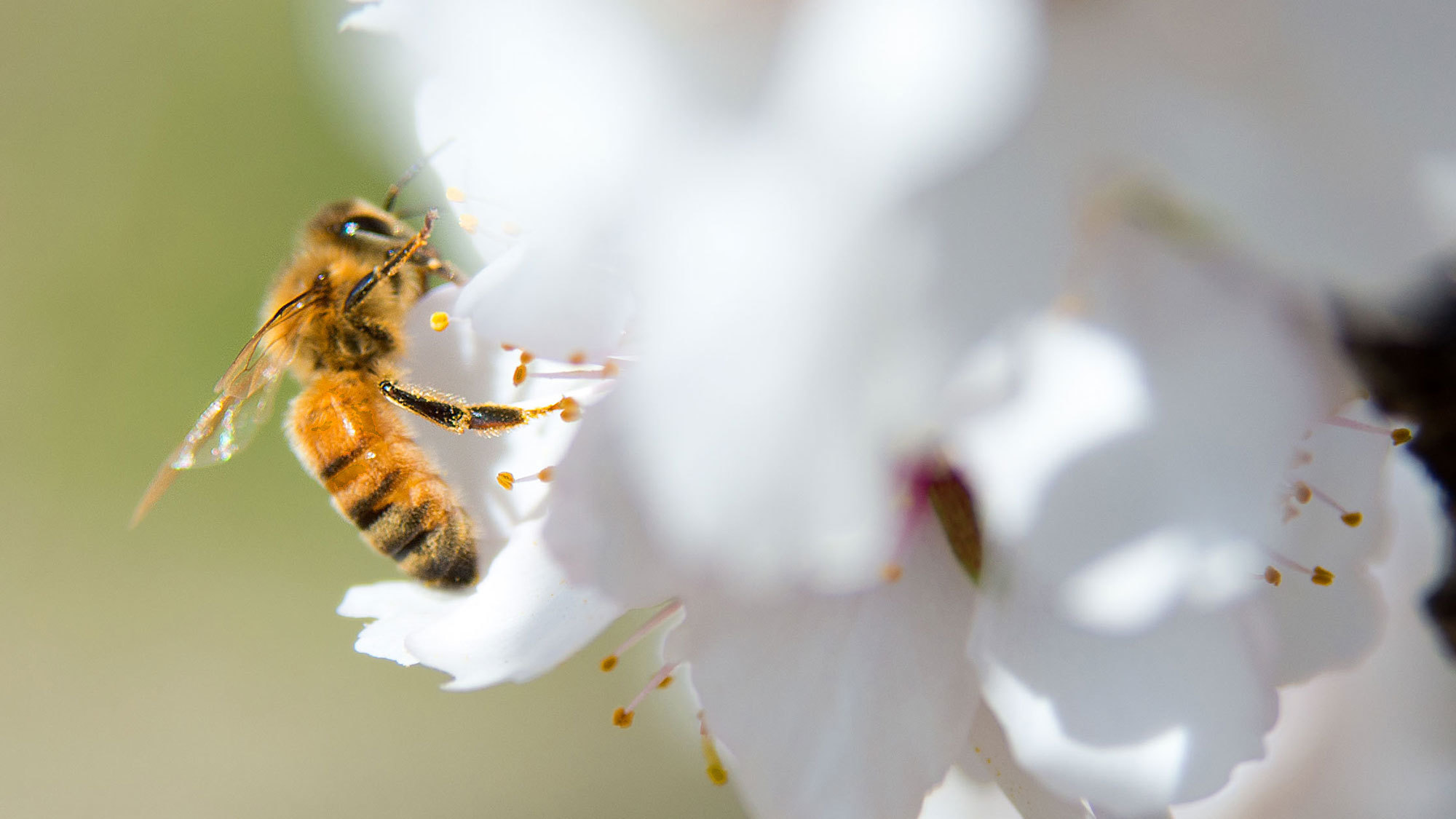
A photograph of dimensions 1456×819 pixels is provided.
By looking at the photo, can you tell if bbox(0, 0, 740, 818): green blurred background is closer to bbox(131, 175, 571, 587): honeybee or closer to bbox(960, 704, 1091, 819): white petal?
bbox(131, 175, 571, 587): honeybee

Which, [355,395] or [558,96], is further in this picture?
[355,395]

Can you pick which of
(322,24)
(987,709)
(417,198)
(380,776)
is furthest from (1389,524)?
(322,24)

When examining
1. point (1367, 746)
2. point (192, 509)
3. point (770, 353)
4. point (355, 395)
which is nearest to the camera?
point (770, 353)

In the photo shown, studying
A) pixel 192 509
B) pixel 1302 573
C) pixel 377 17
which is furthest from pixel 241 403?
pixel 192 509

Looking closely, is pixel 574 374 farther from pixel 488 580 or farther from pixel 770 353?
pixel 770 353

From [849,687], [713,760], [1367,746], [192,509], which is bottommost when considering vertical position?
[192,509]

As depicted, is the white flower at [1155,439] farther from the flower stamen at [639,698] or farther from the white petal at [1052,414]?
the flower stamen at [639,698]

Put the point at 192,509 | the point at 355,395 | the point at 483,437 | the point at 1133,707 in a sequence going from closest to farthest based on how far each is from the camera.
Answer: the point at 1133,707 < the point at 483,437 < the point at 355,395 < the point at 192,509
